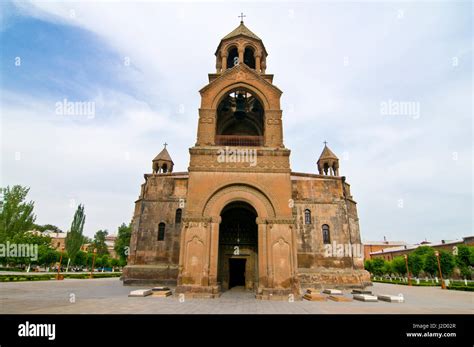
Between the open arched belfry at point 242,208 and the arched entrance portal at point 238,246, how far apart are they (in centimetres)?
7

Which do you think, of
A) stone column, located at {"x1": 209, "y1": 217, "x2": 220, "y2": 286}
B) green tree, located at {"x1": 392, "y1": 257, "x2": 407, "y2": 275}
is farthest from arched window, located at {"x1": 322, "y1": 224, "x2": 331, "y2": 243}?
green tree, located at {"x1": 392, "y1": 257, "x2": 407, "y2": 275}

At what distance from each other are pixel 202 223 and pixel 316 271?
11740mm

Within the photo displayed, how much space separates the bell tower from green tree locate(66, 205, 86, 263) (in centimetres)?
2968

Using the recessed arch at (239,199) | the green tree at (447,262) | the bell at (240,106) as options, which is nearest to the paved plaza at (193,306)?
the recessed arch at (239,199)

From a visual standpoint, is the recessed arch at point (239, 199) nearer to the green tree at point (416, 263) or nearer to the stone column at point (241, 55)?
the stone column at point (241, 55)

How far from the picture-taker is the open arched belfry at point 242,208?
42.6ft

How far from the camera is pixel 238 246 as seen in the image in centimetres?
1641

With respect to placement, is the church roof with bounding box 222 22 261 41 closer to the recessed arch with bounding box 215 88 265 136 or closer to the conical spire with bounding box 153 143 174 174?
the recessed arch with bounding box 215 88 265 136

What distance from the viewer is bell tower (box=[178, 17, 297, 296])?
500 inches
